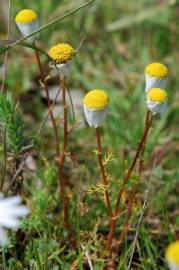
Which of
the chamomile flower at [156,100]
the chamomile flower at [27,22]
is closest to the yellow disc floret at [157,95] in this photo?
the chamomile flower at [156,100]

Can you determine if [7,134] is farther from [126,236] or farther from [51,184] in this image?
[126,236]

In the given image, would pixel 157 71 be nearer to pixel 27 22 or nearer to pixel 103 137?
pixel 27 22

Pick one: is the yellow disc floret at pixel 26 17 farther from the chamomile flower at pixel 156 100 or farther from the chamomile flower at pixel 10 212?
the chamomile flower at pixel 10 212


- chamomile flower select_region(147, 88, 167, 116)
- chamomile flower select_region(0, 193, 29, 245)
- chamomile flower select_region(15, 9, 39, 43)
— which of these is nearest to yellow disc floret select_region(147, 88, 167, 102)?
chamomile flower select_region(147, 88, 167, 116)

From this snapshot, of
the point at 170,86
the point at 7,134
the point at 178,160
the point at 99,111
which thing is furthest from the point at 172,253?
the point at 170,86

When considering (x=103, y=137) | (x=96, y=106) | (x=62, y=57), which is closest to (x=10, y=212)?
(x=96, y=106)

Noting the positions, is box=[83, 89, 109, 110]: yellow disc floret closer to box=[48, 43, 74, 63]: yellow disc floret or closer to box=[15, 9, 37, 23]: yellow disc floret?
box=[48, 43, 74, 63]: yellow disc floret
